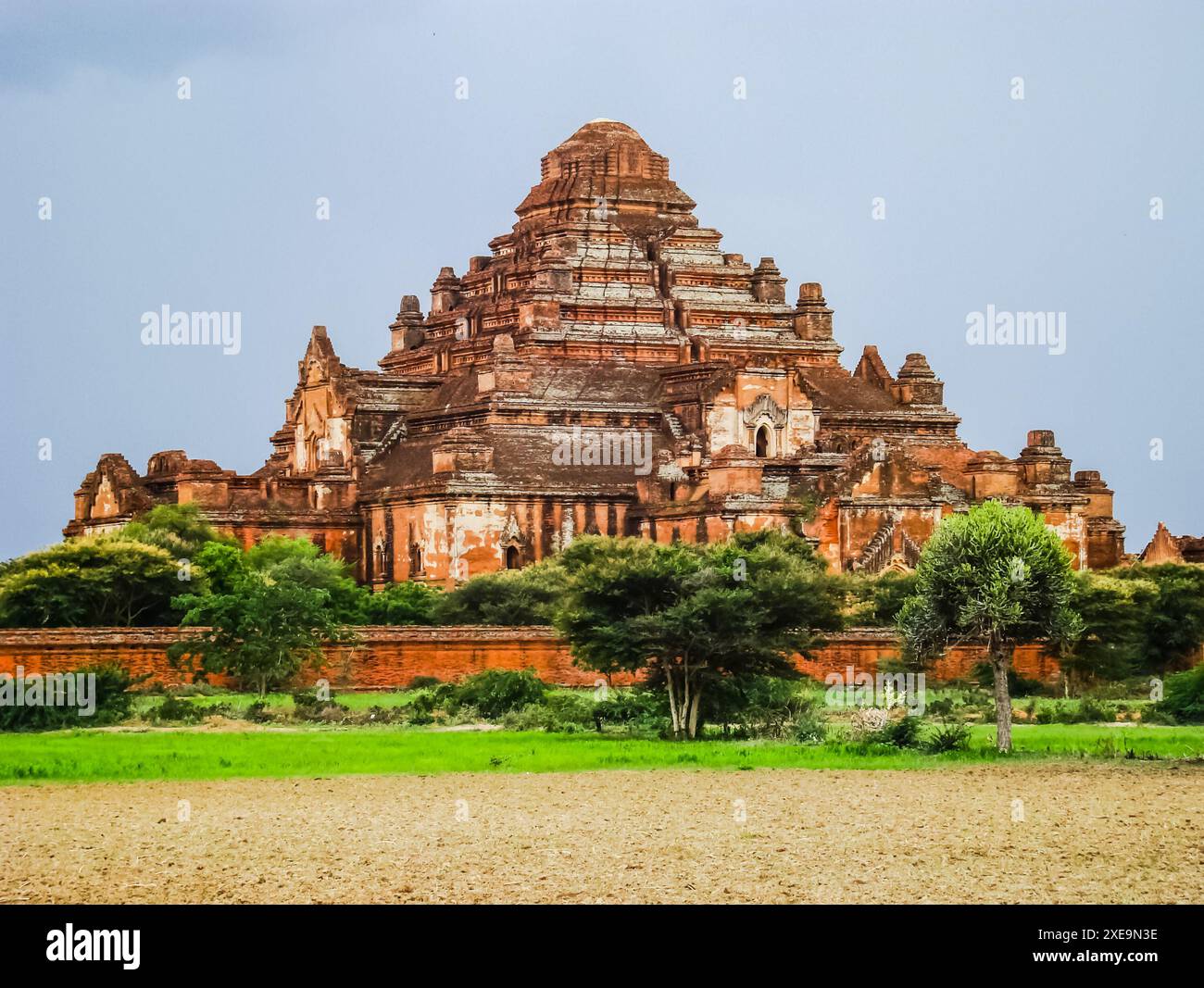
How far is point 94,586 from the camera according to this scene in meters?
55.2

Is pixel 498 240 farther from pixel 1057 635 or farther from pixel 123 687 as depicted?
pixel 1057 635

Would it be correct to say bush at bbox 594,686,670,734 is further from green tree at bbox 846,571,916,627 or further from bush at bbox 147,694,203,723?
green tree at bbox 846,571,916,627

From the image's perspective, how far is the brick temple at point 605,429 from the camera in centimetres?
6512

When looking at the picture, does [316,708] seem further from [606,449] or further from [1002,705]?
[606,449]

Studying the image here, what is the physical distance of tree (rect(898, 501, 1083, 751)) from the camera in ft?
126

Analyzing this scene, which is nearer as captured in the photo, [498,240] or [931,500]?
[931,500]

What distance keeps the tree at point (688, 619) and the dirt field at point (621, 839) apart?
750 cm

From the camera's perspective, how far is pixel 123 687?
4722 cm

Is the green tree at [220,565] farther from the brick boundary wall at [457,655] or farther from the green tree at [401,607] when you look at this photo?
the brick boundary wall at [457,655]

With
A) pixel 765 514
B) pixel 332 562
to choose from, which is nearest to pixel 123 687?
pixel 332 562

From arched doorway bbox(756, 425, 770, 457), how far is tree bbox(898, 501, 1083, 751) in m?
29.1

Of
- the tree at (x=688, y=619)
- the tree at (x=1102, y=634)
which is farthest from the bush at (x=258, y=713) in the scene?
the tree at (x=1102, y=634)

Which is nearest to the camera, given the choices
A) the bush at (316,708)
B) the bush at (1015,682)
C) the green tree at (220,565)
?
the bush at (316,708)
